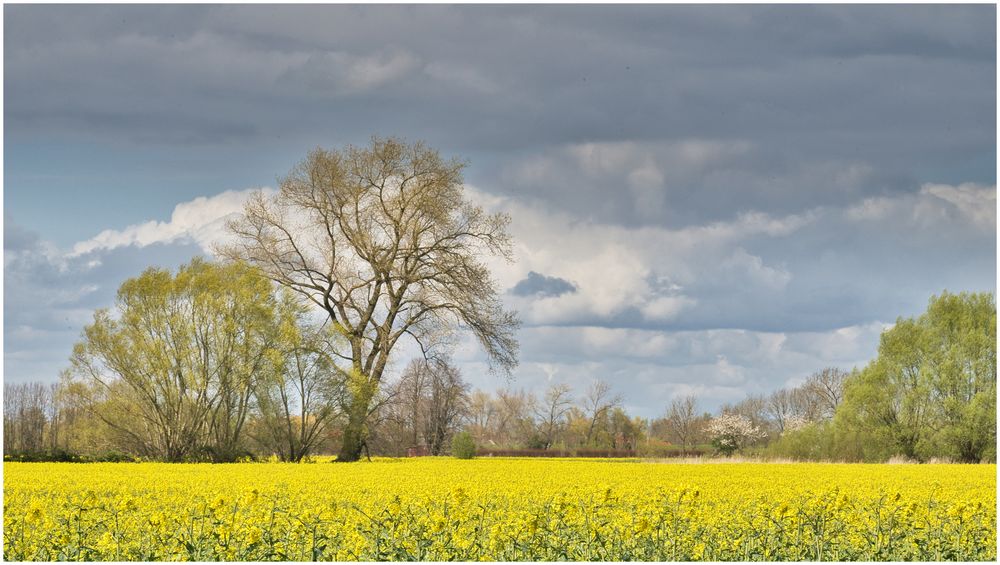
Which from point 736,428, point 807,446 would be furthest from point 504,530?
point 736,428

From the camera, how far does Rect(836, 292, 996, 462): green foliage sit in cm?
3762

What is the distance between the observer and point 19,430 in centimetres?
3959

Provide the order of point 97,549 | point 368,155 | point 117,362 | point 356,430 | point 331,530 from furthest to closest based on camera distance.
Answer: point 368,155 → point 356,430 → point 117,362 → point 331,530 → point 97,549

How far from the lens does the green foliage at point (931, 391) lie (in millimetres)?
37625

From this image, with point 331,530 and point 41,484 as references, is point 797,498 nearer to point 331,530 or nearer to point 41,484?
point 331,530

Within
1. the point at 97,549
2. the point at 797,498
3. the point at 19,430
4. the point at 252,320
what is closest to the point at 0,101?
the point at 97,549

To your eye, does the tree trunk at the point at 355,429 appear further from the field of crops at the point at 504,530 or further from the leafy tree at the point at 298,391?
the field of crops at the point at 504,530

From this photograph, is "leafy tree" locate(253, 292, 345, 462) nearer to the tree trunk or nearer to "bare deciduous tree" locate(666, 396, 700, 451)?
the tree trunk

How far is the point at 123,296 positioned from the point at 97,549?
21199 mm

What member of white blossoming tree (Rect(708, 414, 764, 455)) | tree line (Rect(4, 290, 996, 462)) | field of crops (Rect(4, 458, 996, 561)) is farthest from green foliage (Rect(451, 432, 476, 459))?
white blossoming tree (Rect(708, 414, 764, 455))

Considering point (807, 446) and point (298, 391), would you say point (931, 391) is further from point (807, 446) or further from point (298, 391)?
point (298, 391)

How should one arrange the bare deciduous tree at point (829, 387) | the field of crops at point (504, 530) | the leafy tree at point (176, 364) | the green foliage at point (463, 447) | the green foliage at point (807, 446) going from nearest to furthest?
the field of crops at point (504, 530), the leafy tree at point (176, 364), the green foliage at point (463, 447), the green foliage at point (807, 446), the bare deciduous tree at point (829, 387)

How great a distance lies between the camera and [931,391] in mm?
39500

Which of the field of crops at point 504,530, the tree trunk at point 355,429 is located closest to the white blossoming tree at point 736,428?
the tree trunk at point 355,429
